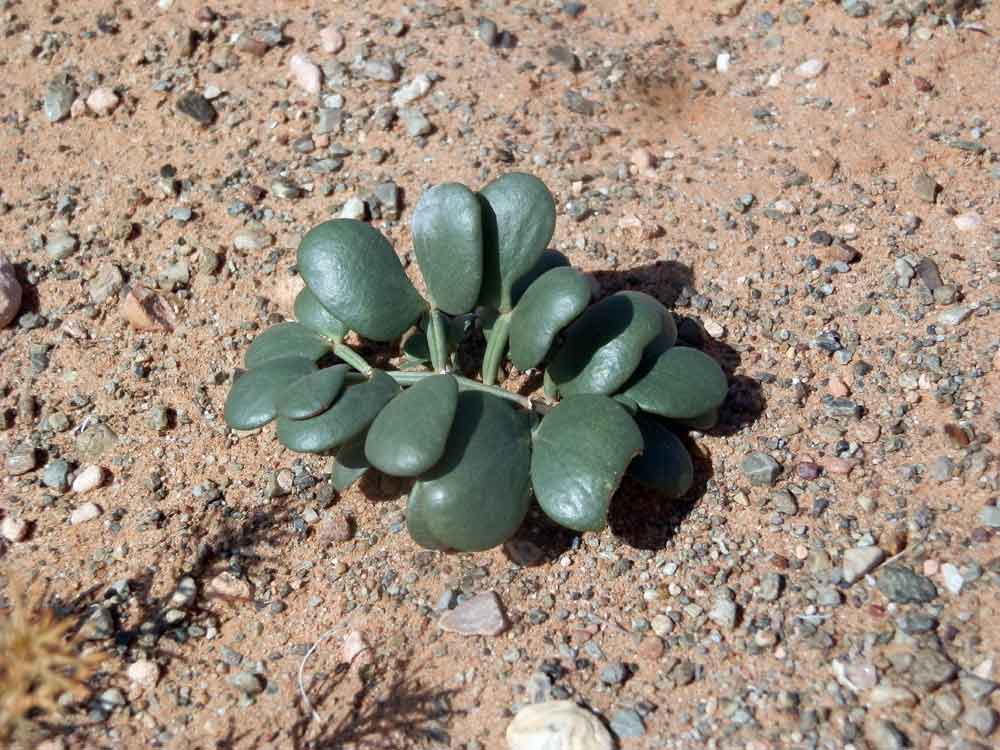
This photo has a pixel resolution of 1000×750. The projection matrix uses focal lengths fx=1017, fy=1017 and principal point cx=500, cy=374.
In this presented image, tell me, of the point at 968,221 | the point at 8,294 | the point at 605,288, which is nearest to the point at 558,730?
the point at 605,288

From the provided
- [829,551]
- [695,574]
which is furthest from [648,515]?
[829,551]

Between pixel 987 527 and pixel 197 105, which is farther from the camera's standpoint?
pixel 197 105

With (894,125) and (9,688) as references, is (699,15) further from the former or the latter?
(9,688)

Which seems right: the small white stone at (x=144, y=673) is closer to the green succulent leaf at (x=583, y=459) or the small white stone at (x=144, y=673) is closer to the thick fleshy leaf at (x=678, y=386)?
the green succulent leaf at (x=583, y=459)

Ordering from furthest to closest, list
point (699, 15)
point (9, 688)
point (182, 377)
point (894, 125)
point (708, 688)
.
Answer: point (699, 15)
point (894, 125)
point (182, 377)
point (708, 688)
point (9, 688)

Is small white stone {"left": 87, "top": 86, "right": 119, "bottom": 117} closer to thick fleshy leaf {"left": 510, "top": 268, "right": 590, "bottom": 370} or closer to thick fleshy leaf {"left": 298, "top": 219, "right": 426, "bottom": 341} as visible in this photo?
thick fleshy leaf {"left": 298, "top": 219, "right": 426, "bottom": 341}

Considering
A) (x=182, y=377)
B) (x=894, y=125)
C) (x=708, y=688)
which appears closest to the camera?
(x=708, y=688)

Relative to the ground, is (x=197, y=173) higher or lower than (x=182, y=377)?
higher
